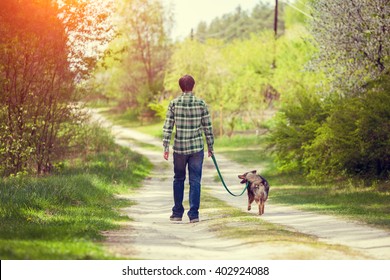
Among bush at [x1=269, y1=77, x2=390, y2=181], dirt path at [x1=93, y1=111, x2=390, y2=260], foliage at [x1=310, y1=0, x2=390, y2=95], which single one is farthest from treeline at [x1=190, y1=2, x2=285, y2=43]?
dirt path at [x1=93, y1=111, x2=390, y2=260]

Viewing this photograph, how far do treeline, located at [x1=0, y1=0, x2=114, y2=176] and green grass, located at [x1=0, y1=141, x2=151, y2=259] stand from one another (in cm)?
156

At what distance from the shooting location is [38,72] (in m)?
23.7

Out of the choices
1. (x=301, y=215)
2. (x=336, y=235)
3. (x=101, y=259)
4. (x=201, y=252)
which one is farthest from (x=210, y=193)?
(x=101, y=259)

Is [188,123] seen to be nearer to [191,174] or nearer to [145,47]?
[191,174]

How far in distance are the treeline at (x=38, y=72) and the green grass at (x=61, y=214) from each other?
1.56 metres

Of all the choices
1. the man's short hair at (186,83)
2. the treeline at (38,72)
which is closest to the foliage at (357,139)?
the treeline at (38,72)

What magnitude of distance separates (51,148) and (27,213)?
10847 mm

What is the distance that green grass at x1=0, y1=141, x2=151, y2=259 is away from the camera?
9891 mm

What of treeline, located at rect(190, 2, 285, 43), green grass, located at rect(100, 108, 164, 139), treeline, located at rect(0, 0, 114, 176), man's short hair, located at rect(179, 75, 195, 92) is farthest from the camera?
treeline, located at rect(190, 2, 285, 43)

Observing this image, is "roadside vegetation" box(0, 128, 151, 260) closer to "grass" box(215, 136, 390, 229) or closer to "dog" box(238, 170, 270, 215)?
"dog" box(238, 170, 270, 215)

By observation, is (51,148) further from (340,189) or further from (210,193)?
(340,189)

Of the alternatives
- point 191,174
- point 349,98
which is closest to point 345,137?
point 349,98

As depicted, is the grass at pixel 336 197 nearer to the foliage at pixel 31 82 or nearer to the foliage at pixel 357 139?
the foliage at pixel 357 139

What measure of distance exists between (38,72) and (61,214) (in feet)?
31.5
